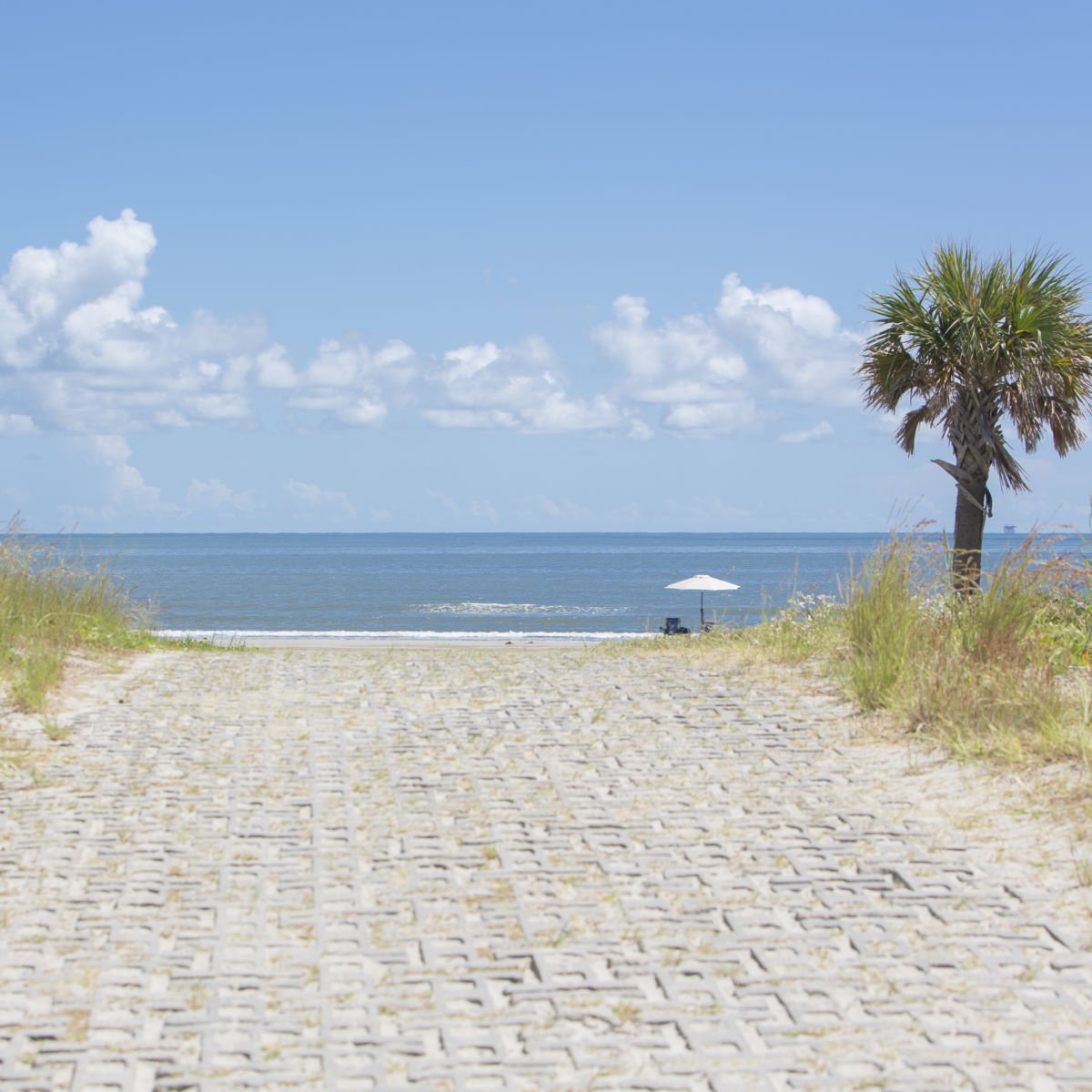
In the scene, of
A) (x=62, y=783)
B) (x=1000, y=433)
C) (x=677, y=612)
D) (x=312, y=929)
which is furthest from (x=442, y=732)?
(x=677, y=612)

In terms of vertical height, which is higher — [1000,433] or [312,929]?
[1000,433]

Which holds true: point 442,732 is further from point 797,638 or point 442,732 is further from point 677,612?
point 677,612

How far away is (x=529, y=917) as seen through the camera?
4582 mm

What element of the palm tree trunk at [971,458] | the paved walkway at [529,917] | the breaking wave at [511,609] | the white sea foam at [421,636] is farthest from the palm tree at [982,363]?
the breaking wave at [511,609]

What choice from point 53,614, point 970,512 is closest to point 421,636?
point 970,512

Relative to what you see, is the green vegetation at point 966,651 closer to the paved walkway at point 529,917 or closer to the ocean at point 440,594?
the paved walkway at point 529,917

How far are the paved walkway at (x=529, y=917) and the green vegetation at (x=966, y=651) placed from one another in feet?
1.73

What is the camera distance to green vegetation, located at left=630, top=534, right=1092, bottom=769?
6.99 metres

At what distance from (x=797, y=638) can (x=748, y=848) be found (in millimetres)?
5438

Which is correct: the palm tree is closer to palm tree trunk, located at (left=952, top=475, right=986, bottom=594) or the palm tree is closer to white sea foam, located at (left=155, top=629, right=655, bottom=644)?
palm tree trunk, located at (left=952, top=475, right=986, bottom=594)

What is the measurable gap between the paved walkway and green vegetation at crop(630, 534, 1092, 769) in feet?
1.73

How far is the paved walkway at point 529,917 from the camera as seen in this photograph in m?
3.55

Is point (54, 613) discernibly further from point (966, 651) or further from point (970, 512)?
point (970, 512)

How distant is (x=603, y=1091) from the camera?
3.36 metres
